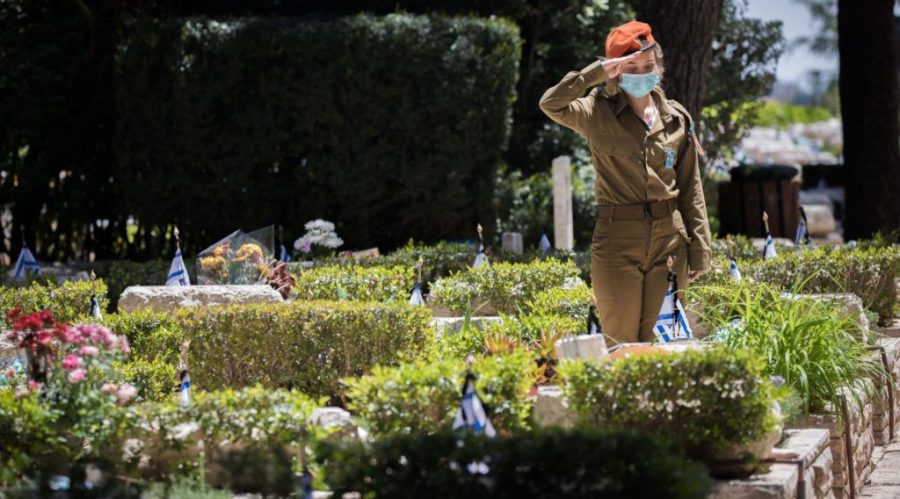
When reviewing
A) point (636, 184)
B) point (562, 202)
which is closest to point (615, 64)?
point (636, 184)

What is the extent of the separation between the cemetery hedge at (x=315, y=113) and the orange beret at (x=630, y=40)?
7916 mm

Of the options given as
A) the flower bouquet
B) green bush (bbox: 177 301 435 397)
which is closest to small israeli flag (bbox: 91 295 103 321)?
the flower bouquet

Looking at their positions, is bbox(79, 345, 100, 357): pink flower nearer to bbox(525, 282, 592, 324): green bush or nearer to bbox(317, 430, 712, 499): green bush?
bbox(317, 430, 712, 499): green bush

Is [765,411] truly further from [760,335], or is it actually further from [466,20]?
[466,20]

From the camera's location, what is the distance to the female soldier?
734 cm

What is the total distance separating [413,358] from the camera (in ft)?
24.9

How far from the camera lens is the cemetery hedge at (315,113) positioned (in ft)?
49.9

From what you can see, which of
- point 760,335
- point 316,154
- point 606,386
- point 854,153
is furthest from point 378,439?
point 854,153

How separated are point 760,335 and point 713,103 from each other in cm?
1194

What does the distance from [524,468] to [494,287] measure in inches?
201

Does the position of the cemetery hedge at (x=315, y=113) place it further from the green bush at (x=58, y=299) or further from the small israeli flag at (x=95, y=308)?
the small israeli flag at (x=95, y=308)

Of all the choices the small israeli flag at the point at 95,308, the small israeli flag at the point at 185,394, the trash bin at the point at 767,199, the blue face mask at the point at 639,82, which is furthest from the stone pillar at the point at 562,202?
the small israeli flag at the point at 185,394

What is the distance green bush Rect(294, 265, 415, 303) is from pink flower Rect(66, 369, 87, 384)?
3.77 meters

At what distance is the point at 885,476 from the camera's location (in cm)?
761
